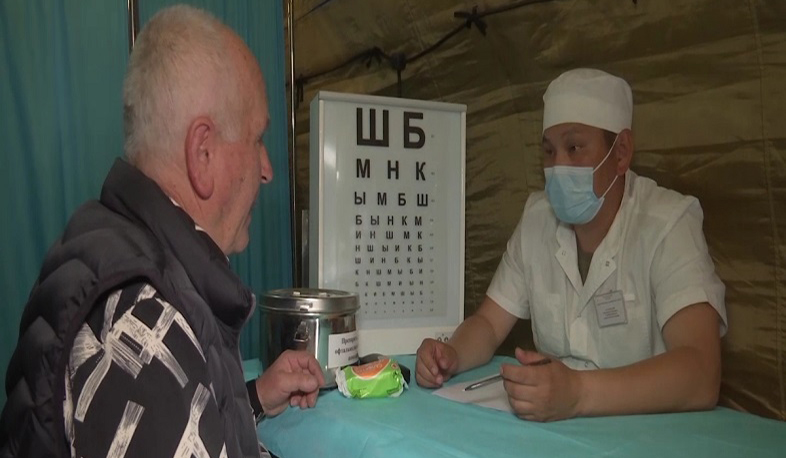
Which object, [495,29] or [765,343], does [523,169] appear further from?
[765,343]

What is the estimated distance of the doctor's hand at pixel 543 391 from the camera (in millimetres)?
1031

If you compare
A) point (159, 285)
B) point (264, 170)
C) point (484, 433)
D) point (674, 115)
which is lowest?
point (484, 433)

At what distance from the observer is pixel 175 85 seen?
2.55ft

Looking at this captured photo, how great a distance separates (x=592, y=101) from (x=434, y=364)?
60cm

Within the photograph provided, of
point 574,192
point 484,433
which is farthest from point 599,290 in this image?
point 484,433

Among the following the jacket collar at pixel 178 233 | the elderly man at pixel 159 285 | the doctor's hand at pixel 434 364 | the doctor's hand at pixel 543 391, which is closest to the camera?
the elderly man at pixel 159 285

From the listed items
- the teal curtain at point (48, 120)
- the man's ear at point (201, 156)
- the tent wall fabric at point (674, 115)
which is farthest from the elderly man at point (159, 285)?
the teal curtain at point (48, 120)

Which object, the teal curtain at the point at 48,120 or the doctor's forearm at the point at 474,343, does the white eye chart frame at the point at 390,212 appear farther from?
the teal curtain at the point at 48,120

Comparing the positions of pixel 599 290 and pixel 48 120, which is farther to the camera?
pixel 48 120

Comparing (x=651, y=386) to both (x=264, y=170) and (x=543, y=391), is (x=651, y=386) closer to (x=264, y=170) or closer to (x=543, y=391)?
(x=543, y=391)

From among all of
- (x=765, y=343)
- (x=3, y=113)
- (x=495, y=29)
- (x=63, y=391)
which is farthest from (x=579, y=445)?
(x=3, y=113)

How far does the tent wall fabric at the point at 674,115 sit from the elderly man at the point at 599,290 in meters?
0.09

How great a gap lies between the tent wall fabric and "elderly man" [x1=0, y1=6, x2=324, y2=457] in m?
0.90

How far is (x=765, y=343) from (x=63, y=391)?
1176 mm
